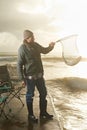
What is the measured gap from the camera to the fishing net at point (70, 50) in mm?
8719

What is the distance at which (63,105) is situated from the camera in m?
10.7

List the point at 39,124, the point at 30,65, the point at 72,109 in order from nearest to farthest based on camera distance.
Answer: the point at 39,124, the point at 30,65, the point at 72,109

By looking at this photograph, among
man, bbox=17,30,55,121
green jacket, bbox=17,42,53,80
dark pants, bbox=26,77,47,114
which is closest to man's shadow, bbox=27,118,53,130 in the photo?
man, bbox=17,30,55,121

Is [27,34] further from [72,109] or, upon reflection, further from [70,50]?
[72,109]

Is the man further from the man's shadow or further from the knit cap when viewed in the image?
the man's shadow

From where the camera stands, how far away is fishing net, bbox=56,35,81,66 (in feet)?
28.6

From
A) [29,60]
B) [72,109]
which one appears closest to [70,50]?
[29,60]

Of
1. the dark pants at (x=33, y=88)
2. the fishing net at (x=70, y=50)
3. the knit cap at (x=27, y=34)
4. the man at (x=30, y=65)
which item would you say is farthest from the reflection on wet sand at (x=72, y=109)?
the knit cap at (x=27, y=34)

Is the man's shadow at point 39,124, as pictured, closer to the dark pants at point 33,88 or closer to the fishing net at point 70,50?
the dark pants at point 33,88

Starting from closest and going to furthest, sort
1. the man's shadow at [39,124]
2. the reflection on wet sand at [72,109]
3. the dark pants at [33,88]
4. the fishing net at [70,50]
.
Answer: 1. the man's shadow at [39,124]
2. the reflection on wet sand at [72,109]
3. the dark pants at [33,88]
4. the fishing net at [70,50]

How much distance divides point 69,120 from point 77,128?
818 mm

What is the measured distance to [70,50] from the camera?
8914mm

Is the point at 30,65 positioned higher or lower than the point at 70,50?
lower

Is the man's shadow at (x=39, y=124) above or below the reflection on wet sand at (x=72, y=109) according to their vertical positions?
above
